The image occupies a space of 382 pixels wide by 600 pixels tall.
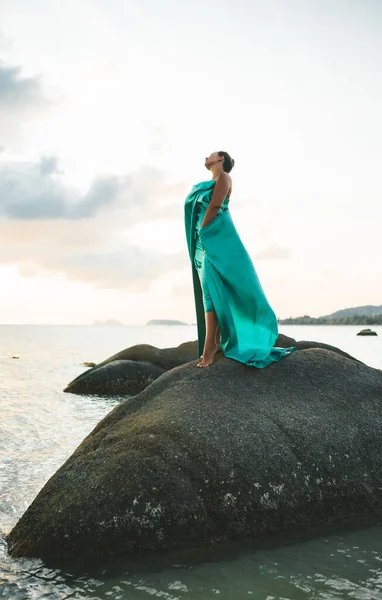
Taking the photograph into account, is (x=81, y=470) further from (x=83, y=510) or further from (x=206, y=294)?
(x=206, y=294)

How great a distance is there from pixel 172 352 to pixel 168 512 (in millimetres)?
16168

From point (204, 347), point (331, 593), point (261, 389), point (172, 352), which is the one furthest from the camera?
point (172, 352)

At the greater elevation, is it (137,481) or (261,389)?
(261,389)

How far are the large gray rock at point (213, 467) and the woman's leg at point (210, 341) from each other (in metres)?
0.19

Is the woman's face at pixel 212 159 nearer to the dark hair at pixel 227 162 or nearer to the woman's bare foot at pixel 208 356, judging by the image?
the dark hair at pixel 227 162

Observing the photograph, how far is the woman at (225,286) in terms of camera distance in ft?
24.4

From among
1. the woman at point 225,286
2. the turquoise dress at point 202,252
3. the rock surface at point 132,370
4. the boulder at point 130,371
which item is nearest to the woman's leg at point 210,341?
the woman at point 225,286

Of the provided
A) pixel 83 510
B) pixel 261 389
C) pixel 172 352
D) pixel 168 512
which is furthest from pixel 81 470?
pixel 172 352

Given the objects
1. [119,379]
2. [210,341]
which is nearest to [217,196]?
Answer: [210,341]

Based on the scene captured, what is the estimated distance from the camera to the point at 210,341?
293 inches

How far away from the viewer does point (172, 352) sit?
21594 millimetres

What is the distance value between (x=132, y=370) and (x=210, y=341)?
1338cm

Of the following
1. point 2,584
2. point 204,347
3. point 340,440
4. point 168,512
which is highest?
point 204,347

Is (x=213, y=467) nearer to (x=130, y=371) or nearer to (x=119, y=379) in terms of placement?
(x=119, y=379)
